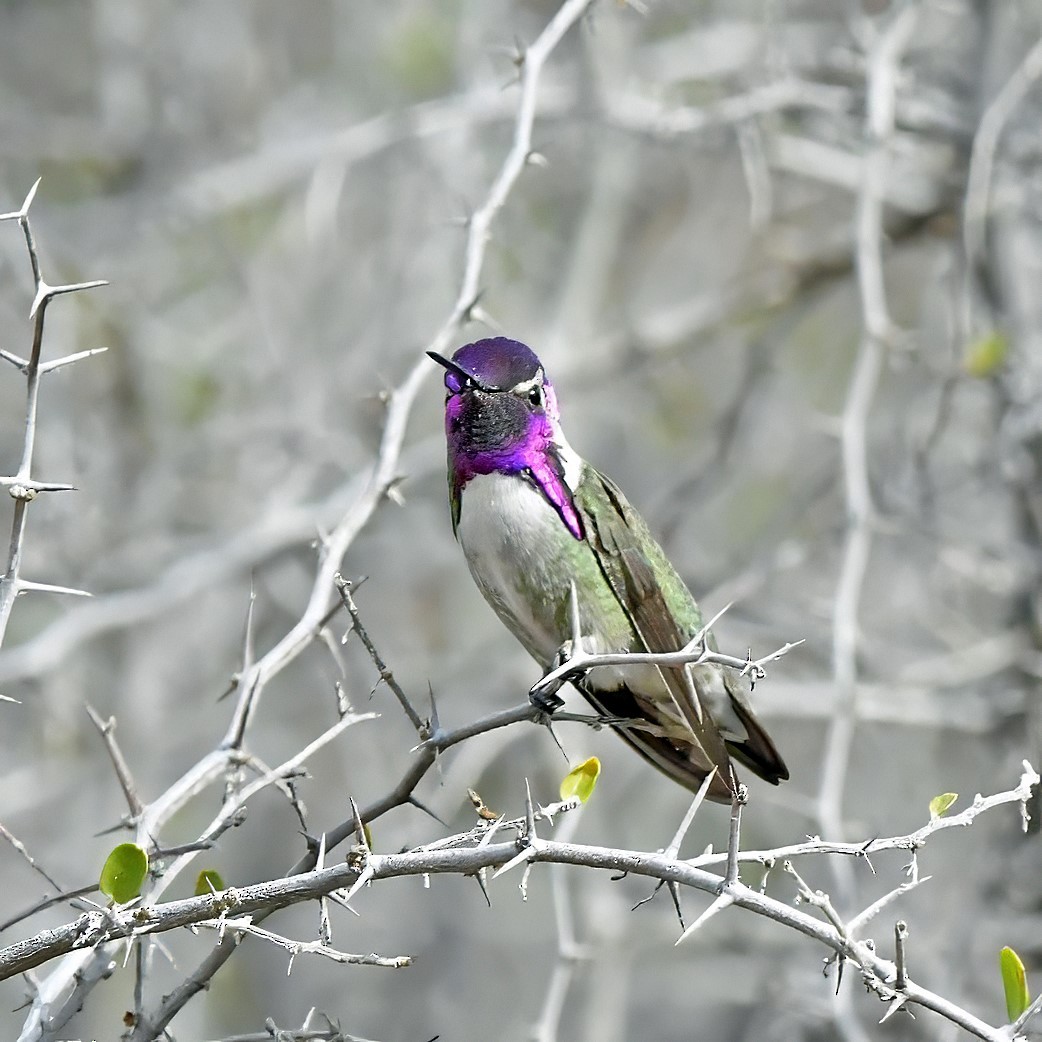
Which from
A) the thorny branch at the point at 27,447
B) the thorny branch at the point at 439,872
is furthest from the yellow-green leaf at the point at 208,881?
the thorny branch at the point at 27,447

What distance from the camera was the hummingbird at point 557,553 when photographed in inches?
141

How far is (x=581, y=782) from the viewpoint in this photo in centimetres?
279

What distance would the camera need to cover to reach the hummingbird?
3.58 m

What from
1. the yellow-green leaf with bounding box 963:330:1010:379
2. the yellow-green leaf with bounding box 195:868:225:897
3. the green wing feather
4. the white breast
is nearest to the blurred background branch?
the yellow-green leaf with bounding box 963:330:1010:379

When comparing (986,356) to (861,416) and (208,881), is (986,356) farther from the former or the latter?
(208,881)

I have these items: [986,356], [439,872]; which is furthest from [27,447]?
[986,356]

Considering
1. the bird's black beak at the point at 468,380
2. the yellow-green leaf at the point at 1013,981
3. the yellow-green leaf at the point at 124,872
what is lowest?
the yellow-green leaf at the point at 1013,981

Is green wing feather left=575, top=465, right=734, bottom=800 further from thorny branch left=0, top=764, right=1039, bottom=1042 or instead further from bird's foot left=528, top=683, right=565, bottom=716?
thorny branch left=0, top=764, right=1039, bottom=1042

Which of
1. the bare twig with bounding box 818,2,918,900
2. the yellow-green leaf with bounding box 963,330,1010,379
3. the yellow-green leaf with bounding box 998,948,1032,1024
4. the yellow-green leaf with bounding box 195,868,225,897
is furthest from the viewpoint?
the yellow-green leaf with bounding box 963,330,1010,379

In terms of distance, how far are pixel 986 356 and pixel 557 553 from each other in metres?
2.38

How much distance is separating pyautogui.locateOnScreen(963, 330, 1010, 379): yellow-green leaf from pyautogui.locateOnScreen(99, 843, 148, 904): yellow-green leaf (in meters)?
3.90

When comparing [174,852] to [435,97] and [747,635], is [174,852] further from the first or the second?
[435,97]

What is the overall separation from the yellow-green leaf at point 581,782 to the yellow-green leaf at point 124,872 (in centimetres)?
82

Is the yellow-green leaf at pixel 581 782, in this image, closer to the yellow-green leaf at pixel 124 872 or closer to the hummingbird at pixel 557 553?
the hummingbird at pixel 557 553
